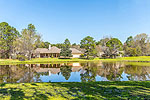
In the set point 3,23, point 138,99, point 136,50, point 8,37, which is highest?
point 3,23

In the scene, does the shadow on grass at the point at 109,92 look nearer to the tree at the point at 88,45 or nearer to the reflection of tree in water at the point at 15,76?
the reflection of tree in water at the point at 15,76

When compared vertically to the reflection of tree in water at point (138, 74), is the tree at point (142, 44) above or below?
above

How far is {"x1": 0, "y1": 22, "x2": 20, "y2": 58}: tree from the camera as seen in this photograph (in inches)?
1511

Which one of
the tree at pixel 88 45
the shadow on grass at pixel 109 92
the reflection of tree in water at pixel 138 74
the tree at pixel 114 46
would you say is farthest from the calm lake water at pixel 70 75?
the tree at pixel 114 46

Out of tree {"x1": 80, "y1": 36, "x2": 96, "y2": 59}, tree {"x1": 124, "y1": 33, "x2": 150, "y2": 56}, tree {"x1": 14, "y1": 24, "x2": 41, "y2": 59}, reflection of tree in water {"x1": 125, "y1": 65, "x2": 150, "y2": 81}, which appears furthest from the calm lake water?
tree {"x1": 124, "y1": 33, "x2": 150, "y2": 56}

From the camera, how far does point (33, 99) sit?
473cm

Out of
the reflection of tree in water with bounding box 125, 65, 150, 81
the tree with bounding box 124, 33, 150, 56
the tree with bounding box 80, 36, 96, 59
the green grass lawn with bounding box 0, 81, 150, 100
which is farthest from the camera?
the tree with bounding box 124, 33, 150, 56

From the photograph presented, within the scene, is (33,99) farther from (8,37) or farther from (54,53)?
(8,37)

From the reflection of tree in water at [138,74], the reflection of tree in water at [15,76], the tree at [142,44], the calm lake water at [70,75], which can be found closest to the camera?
the reflection of tree in water at [15,76]

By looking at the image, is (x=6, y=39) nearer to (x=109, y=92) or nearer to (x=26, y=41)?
(x=26, y=41)

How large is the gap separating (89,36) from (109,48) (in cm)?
1024

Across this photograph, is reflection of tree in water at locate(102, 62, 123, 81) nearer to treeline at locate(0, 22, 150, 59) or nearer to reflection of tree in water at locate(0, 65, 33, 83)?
reflection of tree in water at locate(0, 65, 33, 83)

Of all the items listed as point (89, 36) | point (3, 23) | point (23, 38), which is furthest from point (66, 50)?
point (3, 23)

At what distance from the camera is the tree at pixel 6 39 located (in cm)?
3838
